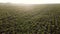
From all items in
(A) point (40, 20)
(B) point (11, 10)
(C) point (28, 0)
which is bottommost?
(A) point (40, 20)

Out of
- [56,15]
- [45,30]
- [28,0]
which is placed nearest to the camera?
[45,30]

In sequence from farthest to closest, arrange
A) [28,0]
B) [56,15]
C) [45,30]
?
1. [28,0]
2. [56,15]
3. [45,30]

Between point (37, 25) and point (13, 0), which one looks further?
point (13, 0)

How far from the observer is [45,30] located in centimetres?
107

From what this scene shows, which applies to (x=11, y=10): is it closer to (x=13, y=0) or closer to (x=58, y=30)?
(x=13, y=0)

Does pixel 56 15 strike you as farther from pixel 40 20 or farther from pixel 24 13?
pixel 24 13

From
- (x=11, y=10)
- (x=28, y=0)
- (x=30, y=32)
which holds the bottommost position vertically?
(x=30, y=32)

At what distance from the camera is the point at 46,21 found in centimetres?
113

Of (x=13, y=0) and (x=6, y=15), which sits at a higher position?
(x=13, y=0)

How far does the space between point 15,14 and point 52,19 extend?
42 centimetres

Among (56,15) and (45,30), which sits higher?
(56,15)

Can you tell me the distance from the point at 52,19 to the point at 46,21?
68mm

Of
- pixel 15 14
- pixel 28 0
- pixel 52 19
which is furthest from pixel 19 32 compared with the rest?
pixel 28 0

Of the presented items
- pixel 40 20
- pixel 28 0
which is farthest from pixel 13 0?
pixel 40 20
